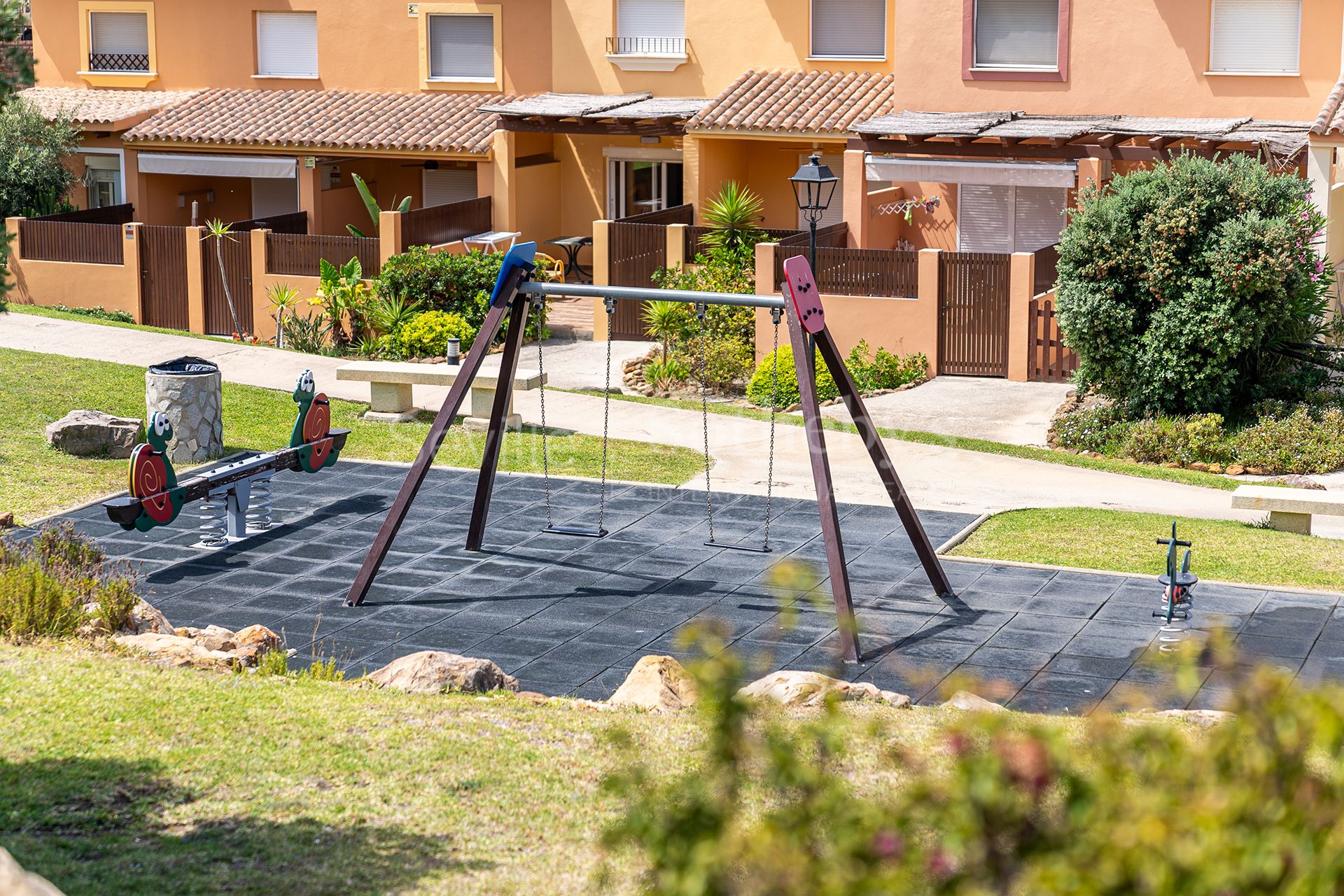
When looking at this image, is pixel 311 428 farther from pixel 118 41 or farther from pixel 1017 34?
pixel 118 41

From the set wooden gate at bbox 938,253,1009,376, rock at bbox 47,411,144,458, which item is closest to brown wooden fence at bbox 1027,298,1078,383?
wooden gate at bbox 938,253,1009,376

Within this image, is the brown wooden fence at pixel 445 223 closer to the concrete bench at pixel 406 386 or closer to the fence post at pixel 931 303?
the concrete bench at pixel 406 386

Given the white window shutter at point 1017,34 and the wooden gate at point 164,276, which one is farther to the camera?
the wooden gate at point 164,276

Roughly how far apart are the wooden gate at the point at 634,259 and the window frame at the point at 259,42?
420 inches

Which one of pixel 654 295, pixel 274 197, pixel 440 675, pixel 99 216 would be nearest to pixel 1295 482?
pixel 654 295

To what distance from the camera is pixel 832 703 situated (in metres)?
3.73

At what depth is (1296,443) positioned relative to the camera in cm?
1680

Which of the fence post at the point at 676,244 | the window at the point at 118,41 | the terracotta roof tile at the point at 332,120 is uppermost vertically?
the window at the point at 118,41

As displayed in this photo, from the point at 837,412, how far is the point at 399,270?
26.1 feet

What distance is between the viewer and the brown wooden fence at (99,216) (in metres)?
28.1

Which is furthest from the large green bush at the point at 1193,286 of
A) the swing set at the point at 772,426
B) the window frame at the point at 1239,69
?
the swing set at the point at 772,426

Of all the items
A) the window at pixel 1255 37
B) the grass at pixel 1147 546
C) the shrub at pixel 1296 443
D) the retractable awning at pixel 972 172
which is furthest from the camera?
the window at pixel 1255 37

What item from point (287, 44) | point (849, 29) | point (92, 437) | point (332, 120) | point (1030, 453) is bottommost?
point (1030, 453)

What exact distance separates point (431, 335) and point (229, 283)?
4.98m
